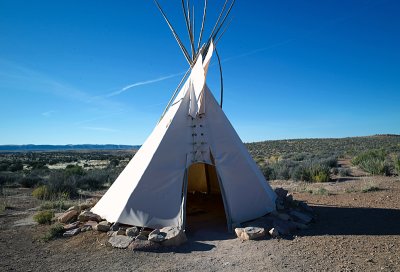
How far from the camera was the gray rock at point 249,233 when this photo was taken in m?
6.77

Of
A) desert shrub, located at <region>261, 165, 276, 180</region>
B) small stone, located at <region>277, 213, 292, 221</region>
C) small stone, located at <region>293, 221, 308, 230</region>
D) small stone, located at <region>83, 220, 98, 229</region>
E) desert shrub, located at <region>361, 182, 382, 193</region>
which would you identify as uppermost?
desert shrub, located at <region>261, 165, 276, 180</region>

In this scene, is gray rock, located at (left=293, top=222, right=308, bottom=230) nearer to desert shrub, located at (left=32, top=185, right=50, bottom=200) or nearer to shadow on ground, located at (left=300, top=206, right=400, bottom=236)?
shadow on ground, located at (left=300, top=206, right=400, bottom=236)

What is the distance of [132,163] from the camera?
8.65 meters

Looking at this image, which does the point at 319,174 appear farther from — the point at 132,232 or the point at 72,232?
the point at 72,232

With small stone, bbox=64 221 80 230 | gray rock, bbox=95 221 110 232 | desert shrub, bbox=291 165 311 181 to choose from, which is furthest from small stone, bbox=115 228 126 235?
desert shrub, bbox=291 165 311 181

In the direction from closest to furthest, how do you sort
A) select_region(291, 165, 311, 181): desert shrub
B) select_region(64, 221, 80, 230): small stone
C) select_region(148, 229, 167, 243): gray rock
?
select_region(148, 229, 167, 243): gray rock
select_region(64, 221, 80, 230): small stone
select_region(291, 165, 311, 181): desert shrub

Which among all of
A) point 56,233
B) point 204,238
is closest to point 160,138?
point 204,238

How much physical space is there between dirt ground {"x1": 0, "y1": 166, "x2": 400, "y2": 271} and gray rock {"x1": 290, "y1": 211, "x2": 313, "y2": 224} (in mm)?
229

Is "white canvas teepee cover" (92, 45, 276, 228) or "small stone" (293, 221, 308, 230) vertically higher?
"white canvas teepee cover" (92, 45, 276, 228)

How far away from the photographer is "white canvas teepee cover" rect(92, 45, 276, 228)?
291 inches

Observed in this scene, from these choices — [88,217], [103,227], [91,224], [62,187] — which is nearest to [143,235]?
[103,227]

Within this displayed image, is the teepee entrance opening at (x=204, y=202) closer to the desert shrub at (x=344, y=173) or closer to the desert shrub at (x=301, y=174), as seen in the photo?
the desert shrub at (x=301, y=174)

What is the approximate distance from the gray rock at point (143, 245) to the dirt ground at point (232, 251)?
0.43 ft

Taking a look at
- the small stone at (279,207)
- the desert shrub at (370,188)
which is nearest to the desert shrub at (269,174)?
the desert shrub at (370,188)
